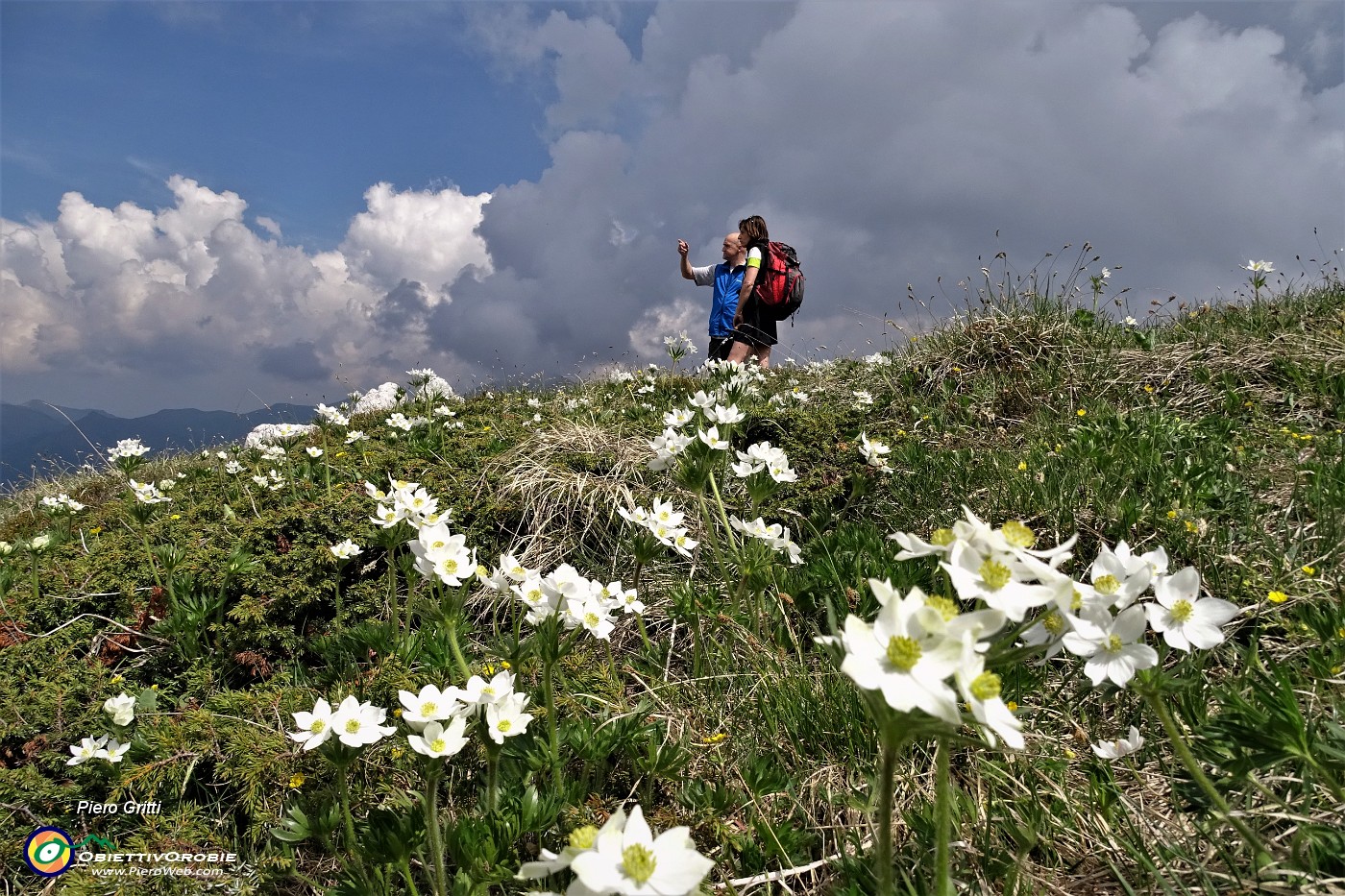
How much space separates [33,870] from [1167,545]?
15.7 feet

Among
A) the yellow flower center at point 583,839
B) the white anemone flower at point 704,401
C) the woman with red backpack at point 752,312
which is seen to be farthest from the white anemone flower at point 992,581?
the woman with red backpack at point 752,312

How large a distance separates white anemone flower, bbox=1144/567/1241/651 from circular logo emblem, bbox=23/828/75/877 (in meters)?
3.66

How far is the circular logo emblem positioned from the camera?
2.59 meters

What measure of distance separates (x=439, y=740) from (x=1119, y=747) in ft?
6.52

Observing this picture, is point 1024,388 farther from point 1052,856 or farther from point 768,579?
point 1052,856

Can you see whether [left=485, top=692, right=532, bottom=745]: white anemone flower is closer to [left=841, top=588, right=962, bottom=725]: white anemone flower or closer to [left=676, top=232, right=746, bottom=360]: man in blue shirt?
[left=841, top=588, right=962, bottom=725]: white anemone flower

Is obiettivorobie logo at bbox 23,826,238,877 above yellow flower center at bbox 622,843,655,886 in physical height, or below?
below

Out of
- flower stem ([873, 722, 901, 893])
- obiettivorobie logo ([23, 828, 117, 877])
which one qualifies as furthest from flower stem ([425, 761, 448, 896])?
obiettivorobie logo ([23, 828, 117, 877])

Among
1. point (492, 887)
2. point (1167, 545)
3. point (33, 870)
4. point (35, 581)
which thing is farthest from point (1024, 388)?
point (35, 581)

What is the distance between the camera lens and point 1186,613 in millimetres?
1802

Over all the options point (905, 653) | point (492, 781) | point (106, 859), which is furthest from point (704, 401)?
point (106, 859)

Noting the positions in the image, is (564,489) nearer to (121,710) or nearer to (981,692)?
(121,710)

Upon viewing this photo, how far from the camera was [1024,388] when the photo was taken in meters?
5.99

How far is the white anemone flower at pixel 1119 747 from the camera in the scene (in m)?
2.11
